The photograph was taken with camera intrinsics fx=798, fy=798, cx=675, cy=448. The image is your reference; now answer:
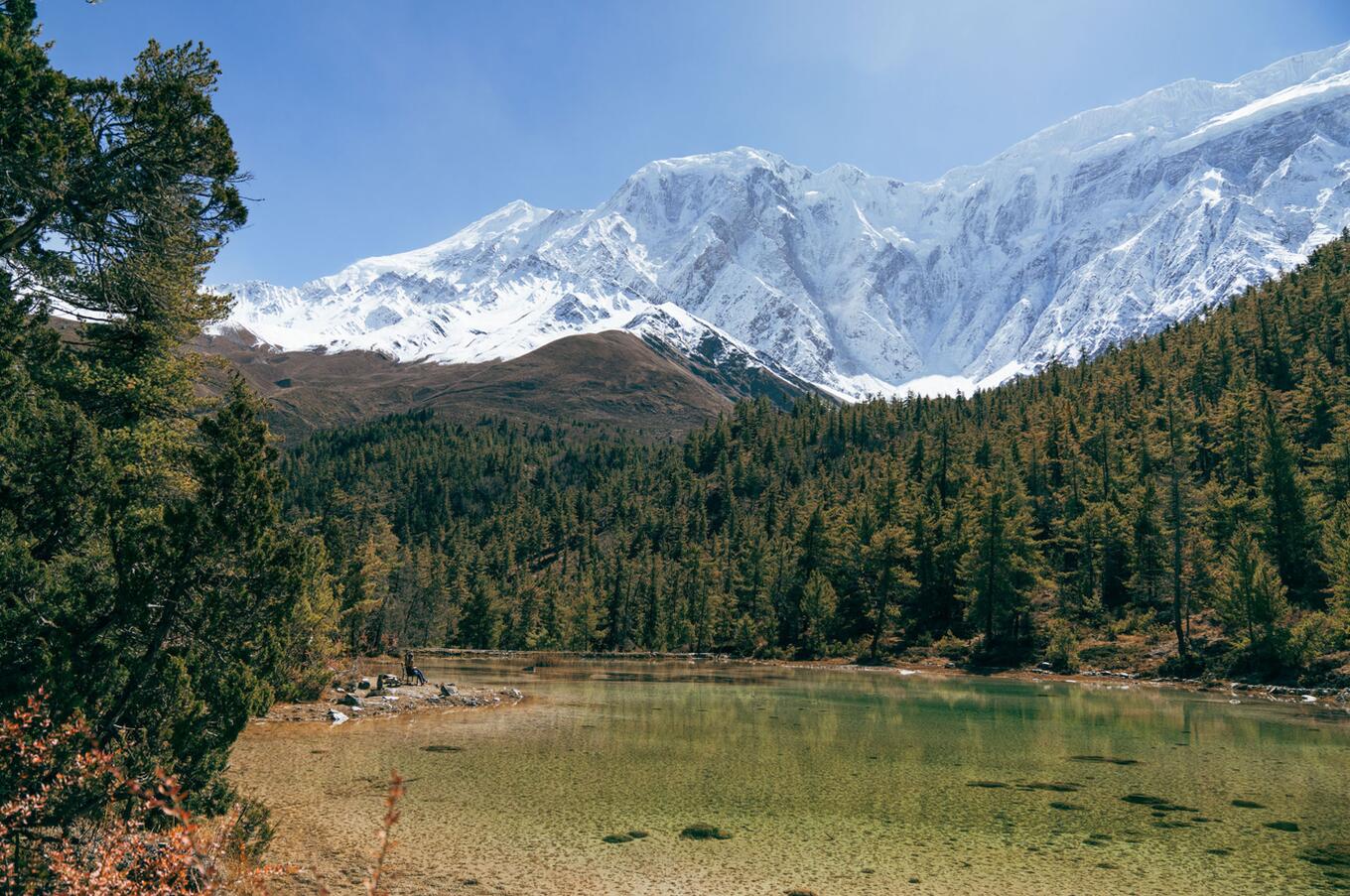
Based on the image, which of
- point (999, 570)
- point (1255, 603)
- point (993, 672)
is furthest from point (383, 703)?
point (999, 570)

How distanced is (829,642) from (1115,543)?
33.9 metres

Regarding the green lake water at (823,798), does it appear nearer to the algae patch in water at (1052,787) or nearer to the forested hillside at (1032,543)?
the algae patch in water at (1052,787)

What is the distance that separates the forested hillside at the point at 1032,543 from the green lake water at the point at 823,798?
29418mm

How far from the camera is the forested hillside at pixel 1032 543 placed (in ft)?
224

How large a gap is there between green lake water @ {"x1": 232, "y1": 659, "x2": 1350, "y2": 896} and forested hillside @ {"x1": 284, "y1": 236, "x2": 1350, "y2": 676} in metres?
29.4

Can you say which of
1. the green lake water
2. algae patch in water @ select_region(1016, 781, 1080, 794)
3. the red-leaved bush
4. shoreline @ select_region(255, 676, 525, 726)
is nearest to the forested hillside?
shoreline @ select_region(255, 676, 525, 726)

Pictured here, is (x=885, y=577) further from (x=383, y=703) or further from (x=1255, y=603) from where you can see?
(x=383, y=703)

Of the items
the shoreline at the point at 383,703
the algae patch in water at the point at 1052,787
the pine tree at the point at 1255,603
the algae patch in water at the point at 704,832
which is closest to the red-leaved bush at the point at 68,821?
the algae patch in water at the point at 704,832

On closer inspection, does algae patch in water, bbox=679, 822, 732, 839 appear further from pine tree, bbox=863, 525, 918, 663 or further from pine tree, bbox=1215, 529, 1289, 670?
pine tree, bbox=863, 525, 918, 663

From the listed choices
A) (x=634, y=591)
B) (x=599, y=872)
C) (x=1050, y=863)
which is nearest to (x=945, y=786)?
(x=1050, y=863)

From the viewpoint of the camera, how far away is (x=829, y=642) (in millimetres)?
98062

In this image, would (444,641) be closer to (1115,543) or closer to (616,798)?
(1115,543)

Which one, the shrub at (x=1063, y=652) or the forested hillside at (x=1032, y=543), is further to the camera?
the shrub at (x=1063, y=652)

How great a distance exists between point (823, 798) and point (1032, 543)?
225 feet
